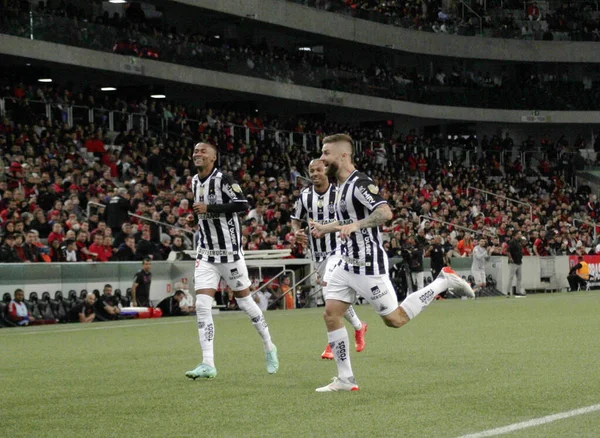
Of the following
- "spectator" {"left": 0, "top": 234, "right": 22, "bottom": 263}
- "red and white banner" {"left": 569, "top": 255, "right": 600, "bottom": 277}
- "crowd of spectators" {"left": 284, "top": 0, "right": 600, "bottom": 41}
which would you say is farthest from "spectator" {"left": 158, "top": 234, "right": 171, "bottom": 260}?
"crowd of spectators" {"left": 284, "top": 0, "right": 600, "bottom": 41}

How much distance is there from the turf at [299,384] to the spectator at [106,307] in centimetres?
417

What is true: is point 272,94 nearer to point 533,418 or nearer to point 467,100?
point 467,100

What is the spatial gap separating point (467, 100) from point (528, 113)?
371 cm

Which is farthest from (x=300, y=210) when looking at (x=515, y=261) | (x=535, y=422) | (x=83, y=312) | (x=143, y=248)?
(x=515, y=261)

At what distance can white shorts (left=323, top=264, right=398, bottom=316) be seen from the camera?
31.4ft

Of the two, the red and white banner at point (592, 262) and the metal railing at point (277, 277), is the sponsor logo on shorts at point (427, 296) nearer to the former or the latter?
the metal railing at point (277, 277)

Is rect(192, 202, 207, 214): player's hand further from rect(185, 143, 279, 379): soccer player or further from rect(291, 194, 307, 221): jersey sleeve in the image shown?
rect(291, 194, 307, 221): jersey sleeve

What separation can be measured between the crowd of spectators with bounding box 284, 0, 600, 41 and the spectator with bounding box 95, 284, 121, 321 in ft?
111

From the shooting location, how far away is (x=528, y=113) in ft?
199

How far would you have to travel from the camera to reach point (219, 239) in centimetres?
1159

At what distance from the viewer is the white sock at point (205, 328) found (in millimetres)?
11063

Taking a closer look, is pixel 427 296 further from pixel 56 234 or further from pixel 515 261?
pixel 515 261

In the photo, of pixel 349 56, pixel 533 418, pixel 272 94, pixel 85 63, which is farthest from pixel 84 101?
pixel 533 418

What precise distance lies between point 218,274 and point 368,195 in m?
2.74
